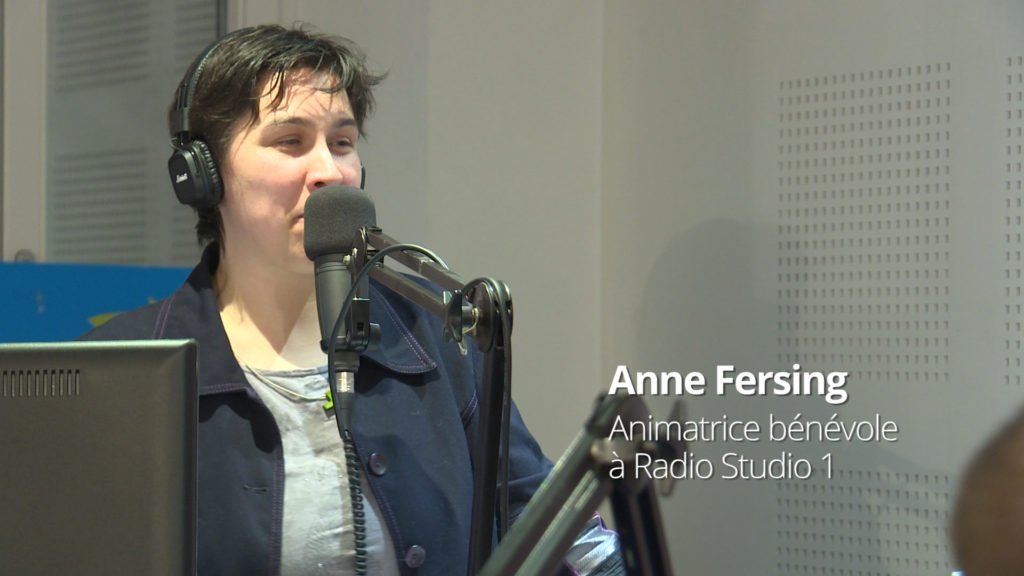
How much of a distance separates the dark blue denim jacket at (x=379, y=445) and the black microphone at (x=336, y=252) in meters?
0.44

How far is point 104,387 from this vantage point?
104cm

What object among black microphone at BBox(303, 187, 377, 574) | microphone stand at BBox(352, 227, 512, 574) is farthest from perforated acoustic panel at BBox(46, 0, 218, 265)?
microphone stand at BBox(352, 227, 512, 574)

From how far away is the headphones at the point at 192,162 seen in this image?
190cm

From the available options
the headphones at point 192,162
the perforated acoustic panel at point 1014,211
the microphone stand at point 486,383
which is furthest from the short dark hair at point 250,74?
the perforated acoustic panel at point 1014,211

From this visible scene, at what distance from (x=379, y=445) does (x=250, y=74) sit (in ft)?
1.99

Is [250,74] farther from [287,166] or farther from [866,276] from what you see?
[866,276]

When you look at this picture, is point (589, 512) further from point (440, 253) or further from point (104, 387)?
point (440, 253)

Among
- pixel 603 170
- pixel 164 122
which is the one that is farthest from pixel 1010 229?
pixel 164 122

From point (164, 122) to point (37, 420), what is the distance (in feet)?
6.76

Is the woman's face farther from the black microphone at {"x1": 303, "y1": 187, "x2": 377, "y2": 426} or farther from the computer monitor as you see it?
the computer monitor

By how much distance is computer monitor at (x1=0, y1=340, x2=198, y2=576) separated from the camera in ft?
3.33

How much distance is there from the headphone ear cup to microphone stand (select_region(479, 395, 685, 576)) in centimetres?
129

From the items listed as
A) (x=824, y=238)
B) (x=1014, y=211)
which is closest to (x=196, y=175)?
(x=824, y=238)

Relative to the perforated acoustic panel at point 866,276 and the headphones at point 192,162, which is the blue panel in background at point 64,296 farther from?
the perforated acoustic panel at point 866,276
